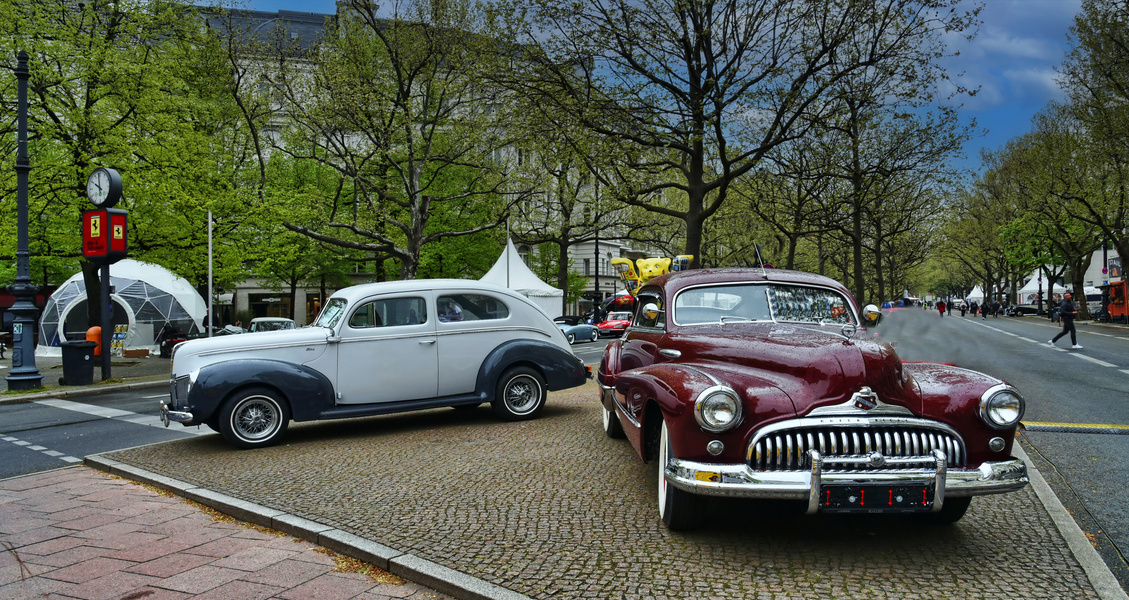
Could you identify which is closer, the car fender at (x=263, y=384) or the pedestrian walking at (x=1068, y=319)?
the car fender at (x=263, y=384)

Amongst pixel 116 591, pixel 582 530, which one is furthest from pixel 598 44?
pixel 116 591

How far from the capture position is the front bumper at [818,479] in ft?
12.9

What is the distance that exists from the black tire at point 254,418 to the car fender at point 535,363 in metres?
2.26

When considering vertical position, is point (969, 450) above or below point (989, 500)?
above

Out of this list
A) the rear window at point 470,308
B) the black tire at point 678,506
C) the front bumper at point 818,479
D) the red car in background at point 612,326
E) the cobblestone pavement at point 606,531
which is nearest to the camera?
the cobblestone pavement at point 606,531

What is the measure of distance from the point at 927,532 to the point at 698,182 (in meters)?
12.8

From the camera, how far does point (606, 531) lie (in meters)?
4.68

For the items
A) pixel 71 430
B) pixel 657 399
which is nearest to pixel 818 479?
pixel 657 399

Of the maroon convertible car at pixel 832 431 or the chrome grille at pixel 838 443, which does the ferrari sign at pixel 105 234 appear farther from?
the chrome grille at pixel 838 443

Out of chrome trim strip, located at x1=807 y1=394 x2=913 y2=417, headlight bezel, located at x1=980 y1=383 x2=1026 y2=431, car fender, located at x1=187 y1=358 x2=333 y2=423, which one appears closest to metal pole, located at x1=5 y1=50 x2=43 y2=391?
car fender, located at x1=187 y1=358 x2=333 y2=423

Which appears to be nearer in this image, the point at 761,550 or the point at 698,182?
the point at 761,550

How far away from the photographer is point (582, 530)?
15.4 ft

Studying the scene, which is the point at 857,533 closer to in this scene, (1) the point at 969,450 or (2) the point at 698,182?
(1) the point at 969,450

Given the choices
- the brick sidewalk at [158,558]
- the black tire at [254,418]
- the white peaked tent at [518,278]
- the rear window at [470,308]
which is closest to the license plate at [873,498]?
the brick sidewalk at [158,558]
